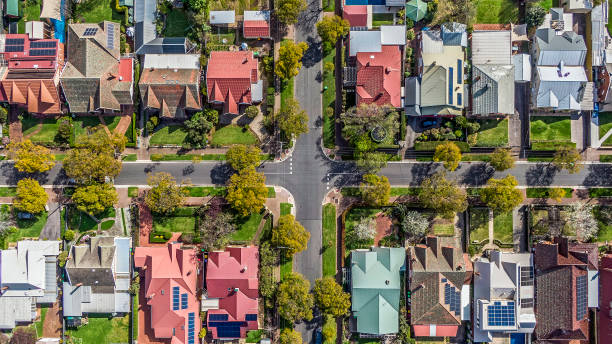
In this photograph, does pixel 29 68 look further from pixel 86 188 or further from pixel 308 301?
pixel 308 301

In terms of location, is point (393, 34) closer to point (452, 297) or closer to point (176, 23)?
point (176, 23)

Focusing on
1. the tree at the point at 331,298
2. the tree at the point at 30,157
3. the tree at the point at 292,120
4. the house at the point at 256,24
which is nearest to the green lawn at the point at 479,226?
the tree at the point at 331,298

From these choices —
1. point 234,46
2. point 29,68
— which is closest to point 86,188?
point 29,68

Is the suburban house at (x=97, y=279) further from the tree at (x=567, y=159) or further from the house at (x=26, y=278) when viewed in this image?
the tree at (x=567, y=159)

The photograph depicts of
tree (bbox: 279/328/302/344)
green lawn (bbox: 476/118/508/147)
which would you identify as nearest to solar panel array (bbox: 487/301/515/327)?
green lawn (bbox: 476/118/508/147)

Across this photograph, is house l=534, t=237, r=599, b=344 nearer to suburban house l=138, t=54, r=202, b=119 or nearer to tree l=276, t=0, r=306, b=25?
tree l=276, t=0, r=306, b=25

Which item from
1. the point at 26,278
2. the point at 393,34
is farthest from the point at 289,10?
the point at 26,278
